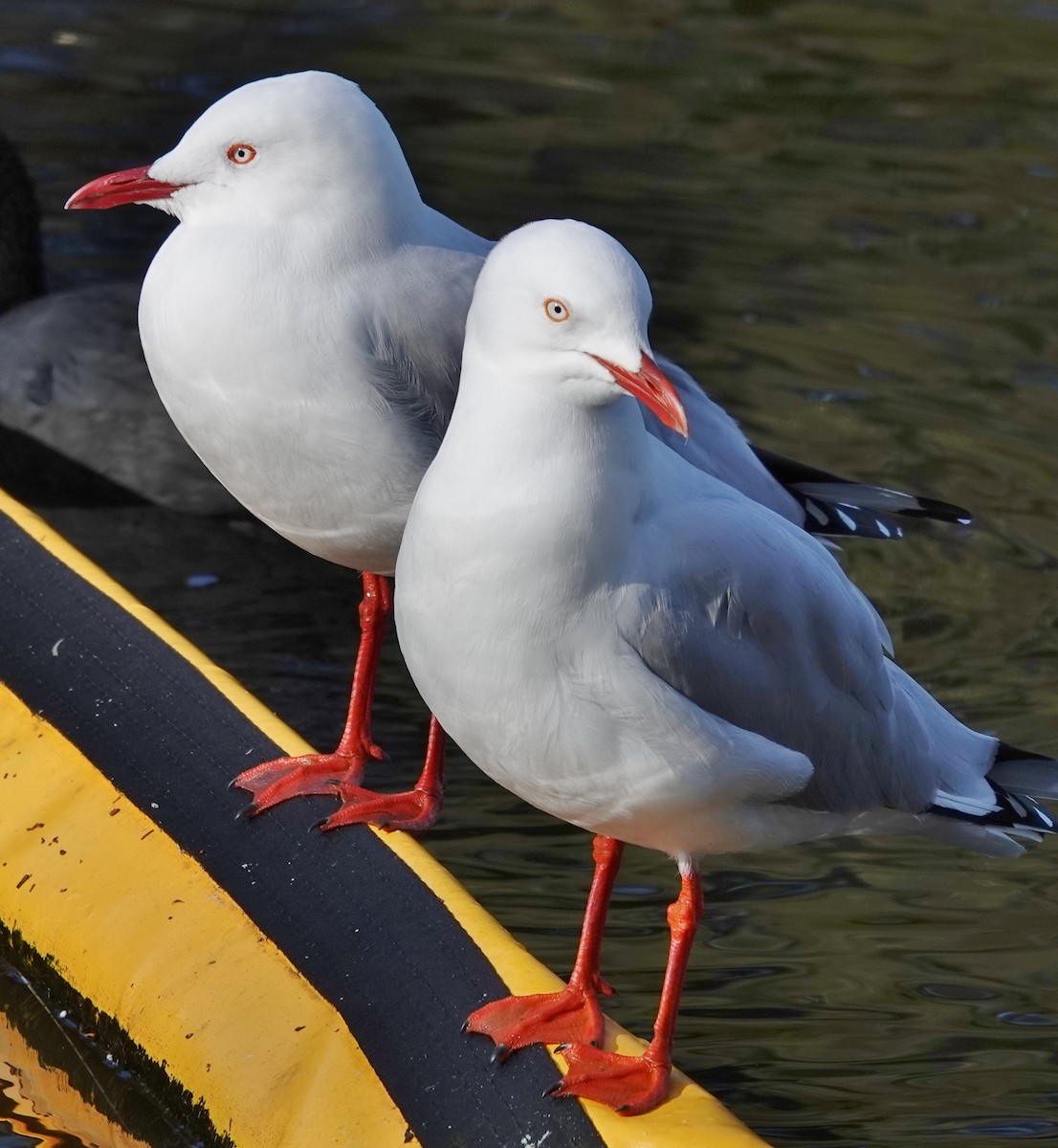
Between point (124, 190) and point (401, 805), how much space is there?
1.12m

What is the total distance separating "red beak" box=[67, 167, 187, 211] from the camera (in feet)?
9.78

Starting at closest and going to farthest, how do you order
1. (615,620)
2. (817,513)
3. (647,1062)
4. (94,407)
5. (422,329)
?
1. (615,620)
2. (647,1062)
3. (422,329)
4. (817,513)
5. (94,407)

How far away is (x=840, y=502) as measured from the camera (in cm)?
347

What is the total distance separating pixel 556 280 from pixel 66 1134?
1792 mm

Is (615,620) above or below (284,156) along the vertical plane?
below

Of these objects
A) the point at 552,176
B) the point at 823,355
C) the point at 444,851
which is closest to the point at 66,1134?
the point at 444,851

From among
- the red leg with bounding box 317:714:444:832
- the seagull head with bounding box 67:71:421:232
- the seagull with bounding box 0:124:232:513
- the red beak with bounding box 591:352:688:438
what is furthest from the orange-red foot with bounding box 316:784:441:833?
the seagull with bounding box 0:124:232:513

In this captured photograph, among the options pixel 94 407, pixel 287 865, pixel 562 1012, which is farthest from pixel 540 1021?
pixel 94 407

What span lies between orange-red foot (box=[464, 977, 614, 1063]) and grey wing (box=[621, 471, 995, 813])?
1.53 feet

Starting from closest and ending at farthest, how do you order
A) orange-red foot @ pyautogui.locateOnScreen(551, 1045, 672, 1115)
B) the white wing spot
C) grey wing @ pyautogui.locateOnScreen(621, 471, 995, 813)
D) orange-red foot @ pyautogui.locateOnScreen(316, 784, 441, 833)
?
grey wing @ pyautogui.locateOnScreen(621, 471, 995, 813) → orange-red foot @ pyautogui.locateOnScreen(551, 1045, 672, 1115) → orange-red foot @ pyautogui.locateOnScreen(316, 784, 441, 833) → the white wing spot

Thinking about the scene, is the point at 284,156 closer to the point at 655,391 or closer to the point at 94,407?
the point at 655,391

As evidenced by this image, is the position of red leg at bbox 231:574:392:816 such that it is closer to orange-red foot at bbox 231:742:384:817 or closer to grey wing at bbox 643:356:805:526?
orange-red foot at bbox 231:742:384:817

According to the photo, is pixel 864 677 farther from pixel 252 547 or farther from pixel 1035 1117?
pixel 252 547

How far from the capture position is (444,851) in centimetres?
432
